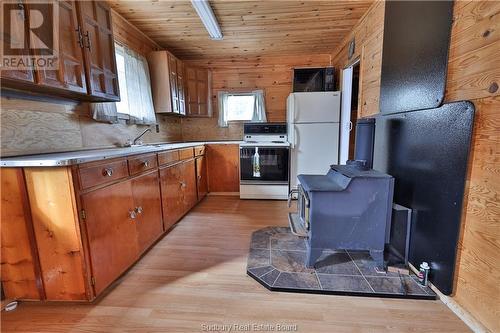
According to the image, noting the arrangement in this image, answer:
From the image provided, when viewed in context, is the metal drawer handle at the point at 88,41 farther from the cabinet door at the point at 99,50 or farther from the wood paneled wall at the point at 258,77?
the wood paneled wall at the point at 258,77

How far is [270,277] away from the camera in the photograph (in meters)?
1.63

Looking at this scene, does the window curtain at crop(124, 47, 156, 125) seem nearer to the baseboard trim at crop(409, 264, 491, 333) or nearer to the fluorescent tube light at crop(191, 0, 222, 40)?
the fluorescent tube light at crop(191, 0, 222, 40)

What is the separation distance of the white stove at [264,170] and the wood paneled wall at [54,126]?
1.61 metres

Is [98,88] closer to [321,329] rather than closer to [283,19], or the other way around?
[283,19]

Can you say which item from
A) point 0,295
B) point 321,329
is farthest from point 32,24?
point 321,329

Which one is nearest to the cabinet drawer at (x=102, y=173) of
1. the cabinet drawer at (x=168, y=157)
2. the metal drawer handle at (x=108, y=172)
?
the metal drawer handle at (x=108, y=172)

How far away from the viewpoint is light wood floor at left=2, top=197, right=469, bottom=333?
125 cm

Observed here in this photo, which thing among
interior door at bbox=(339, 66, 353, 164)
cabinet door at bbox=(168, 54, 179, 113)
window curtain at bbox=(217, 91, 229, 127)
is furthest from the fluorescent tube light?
interior door at bbox=(339, 66, 353, 164)

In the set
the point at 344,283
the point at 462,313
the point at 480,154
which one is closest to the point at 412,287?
the point at 462,313

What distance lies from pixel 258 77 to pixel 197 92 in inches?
44.3

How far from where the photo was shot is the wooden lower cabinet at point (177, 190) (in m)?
2.34

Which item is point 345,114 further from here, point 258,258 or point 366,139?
point 258,258

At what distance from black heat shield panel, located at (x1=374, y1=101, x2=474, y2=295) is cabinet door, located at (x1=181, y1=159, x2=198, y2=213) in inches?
88.2

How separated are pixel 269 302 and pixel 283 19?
2.90m
